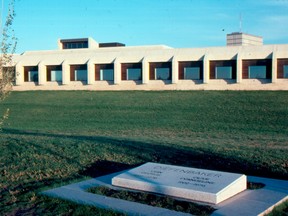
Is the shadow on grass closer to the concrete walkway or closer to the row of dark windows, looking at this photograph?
the concrete walkway

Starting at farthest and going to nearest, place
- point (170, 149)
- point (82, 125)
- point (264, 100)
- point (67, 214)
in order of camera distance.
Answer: point (264, 100) < point (82, 125) < point (170, 149) < point (67, 214)

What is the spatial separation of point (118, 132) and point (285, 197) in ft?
40.8

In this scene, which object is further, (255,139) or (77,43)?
(77,43)

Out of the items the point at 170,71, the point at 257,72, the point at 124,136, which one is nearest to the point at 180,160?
the point at 124,136

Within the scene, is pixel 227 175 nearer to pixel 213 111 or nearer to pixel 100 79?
pixel 213 111

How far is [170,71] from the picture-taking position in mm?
38938

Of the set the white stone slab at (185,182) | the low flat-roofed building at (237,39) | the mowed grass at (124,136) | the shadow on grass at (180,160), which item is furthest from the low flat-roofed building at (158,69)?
the white stone slab at (185,182)

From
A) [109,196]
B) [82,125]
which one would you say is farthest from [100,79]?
[109,196]

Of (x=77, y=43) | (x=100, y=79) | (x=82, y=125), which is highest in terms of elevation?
(x=77, y=43)

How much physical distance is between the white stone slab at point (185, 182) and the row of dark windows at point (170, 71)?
30114mm

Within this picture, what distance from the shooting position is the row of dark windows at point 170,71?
35969 mm

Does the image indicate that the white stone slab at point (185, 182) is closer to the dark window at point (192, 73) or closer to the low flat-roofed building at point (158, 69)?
the low flat-roofed building at point (158, 69)

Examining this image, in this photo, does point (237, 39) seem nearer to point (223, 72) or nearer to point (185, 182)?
point (223, 72)

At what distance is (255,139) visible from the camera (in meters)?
15.8
